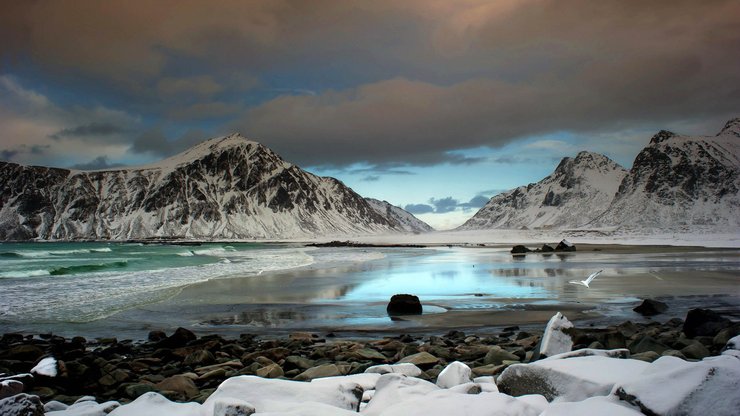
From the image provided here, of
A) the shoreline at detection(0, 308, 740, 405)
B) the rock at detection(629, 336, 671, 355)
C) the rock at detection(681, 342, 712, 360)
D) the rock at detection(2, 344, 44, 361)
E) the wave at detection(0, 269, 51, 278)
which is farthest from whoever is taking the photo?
the wave at detection(0, 269, 51, 278)

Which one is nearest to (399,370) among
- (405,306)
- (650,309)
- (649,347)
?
(649,347)

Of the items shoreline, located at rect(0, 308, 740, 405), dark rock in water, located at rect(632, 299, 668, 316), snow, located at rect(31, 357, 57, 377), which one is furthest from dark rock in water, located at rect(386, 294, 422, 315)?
snow, located at rect(31, 357, 57, 377)

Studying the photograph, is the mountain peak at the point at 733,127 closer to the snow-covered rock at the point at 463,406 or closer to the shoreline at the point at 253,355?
the shoreline at the point at 253,355

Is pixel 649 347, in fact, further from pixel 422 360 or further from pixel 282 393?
pixel 282 393

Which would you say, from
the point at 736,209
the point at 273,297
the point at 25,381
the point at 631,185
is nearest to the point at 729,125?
the point at 631,185

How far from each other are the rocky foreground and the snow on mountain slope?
144 meters

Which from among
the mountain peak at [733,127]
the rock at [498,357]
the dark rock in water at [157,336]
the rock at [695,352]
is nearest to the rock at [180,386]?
the rock at [498,357]

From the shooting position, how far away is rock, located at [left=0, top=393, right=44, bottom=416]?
5.31 m

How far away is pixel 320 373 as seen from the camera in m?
8.49

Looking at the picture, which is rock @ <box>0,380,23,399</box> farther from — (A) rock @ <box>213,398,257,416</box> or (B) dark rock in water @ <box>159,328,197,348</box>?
(B) dark rock in water @ <box>159,328,197,348</box>

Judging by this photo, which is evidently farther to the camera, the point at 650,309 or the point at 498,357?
the point at 650,309

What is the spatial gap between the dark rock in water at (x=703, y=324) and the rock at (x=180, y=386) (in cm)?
1082

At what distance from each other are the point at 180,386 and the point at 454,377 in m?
4.38

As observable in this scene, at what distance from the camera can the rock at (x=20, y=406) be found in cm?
531
